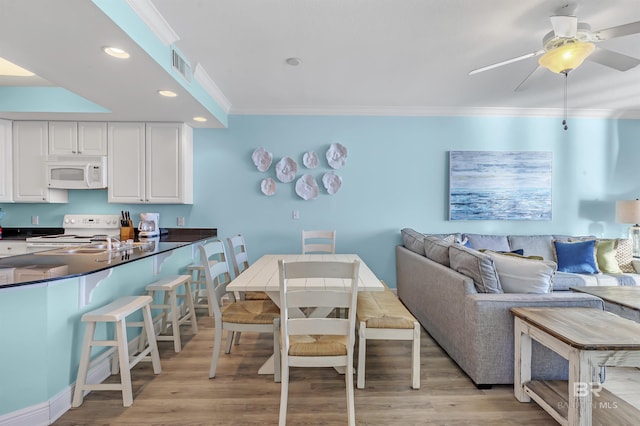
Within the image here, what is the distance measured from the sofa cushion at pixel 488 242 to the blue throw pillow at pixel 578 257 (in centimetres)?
54

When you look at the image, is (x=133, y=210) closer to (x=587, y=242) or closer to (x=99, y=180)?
(x=99, y=180)

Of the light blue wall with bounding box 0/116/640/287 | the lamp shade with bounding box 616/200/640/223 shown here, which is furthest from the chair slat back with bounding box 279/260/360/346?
the lamp shade with bounding box 616/200/640/223

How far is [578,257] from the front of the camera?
3.48 meters

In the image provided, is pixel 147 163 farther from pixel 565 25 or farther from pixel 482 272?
pixel 565 25

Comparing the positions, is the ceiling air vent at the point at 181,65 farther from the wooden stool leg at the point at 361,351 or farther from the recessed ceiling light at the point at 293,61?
the wooden stool leg at the point at 361,351

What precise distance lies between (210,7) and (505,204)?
395 cm

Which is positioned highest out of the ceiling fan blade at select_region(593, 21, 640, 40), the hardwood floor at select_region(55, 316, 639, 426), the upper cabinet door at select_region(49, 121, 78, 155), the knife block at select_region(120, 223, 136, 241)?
the ceiling fan blade at select_region(593, 21, 640, 40)

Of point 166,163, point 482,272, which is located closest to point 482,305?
point 482,272

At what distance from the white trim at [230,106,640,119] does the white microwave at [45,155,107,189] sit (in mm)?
1743

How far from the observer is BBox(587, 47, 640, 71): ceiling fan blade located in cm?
203

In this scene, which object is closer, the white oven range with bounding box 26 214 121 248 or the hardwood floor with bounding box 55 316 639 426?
the hardwood floor with bounding box 55 316 639 426

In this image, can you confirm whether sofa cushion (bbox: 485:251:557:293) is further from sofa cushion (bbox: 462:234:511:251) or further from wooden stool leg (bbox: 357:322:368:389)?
sofa cushion (bbox: 462:234:511:251)

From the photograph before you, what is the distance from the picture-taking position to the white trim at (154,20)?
1.90 metres

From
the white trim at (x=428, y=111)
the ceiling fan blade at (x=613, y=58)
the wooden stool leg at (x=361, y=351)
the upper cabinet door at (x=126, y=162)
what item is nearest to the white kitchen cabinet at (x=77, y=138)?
the upper cabinet door at (x=126, y=162)
